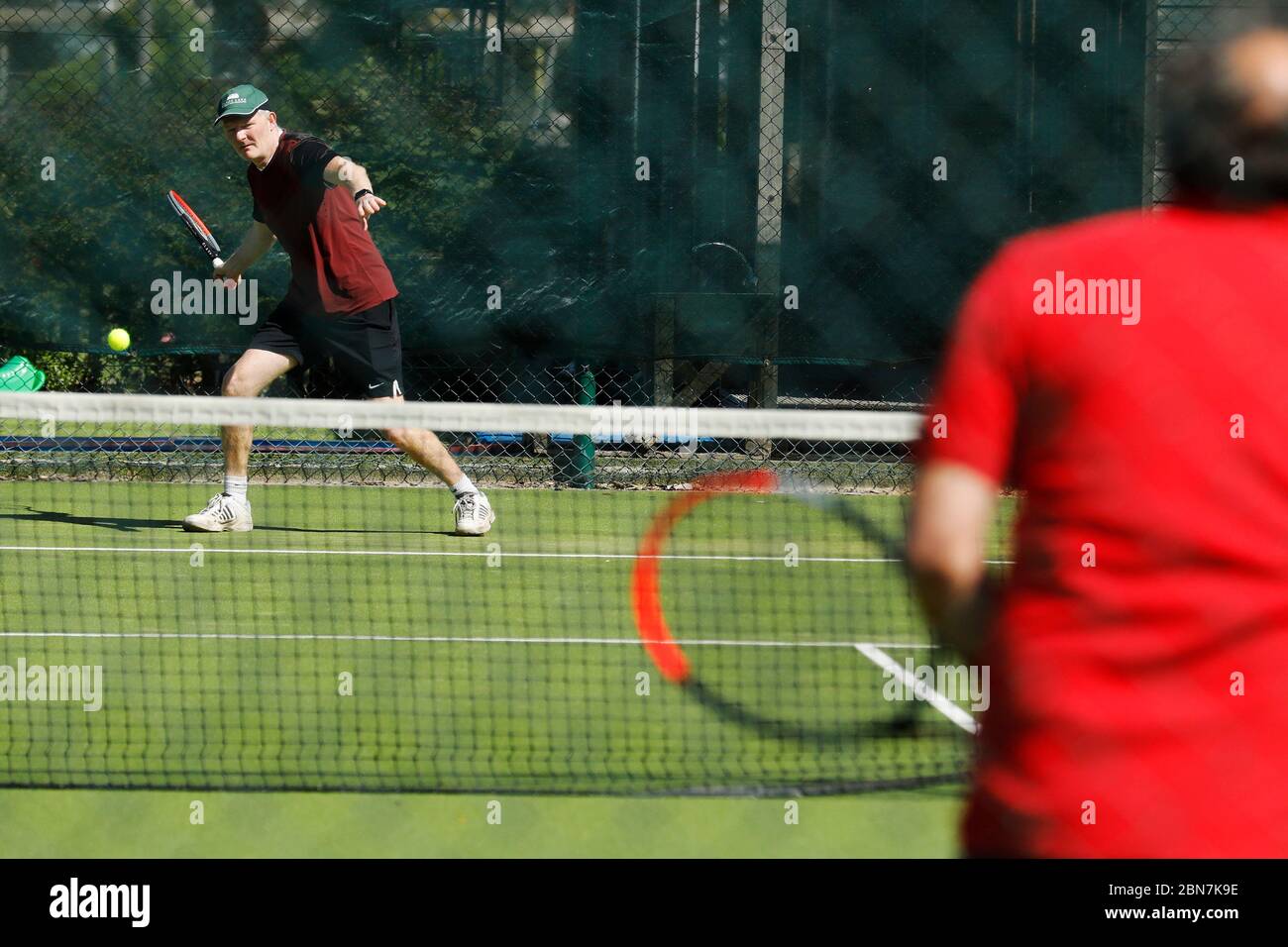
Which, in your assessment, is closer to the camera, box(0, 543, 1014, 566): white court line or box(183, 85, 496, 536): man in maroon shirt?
box(0, 543, 1014, 566): white court line

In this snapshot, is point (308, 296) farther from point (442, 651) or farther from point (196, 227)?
point (442, 651)

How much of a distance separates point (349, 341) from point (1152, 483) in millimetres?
5654

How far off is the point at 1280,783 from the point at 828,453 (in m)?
6.99

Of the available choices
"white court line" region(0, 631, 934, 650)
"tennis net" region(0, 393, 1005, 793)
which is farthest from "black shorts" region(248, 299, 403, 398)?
"white court line" region(0, 631, 934, 650)

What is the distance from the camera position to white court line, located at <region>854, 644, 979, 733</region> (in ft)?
12.9

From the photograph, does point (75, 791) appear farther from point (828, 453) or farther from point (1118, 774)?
point (828, 453)

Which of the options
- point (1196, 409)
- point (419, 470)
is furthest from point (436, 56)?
point (1196, 409)

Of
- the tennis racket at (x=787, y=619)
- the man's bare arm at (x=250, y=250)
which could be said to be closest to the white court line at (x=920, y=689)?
the tennis racket at (x=787, y=619)

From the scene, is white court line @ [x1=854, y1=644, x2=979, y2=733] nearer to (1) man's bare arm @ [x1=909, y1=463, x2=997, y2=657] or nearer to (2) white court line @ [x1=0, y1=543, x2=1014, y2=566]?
(2) white court line @ [x1=0, y1=543, x2=1014, y2=566]

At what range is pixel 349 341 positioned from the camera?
22.2ft

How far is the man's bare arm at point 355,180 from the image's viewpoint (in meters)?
5.54

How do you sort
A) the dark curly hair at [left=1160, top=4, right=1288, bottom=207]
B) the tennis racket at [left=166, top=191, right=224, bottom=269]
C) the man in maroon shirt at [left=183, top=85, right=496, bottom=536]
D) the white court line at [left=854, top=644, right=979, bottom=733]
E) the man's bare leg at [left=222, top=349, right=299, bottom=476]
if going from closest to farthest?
the dark curly hair at [left=1160, top=4, right=1288, bottom=207]
the white court line at [left=854, top=644, right=979, bottom=733]
the man's bare leg at [left=222, top=349, right=299, bottom=476]
the man in maroon shirt at [left=183, top=85, right=496, bottom=536]
the tennis racket at [left=166, top=191, right=224, bottom=269]

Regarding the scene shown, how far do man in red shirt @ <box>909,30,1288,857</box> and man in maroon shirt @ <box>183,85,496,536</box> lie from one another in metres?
5.00

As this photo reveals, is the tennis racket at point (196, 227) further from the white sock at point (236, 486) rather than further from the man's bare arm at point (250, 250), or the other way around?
the white sock at point (236, 486)
